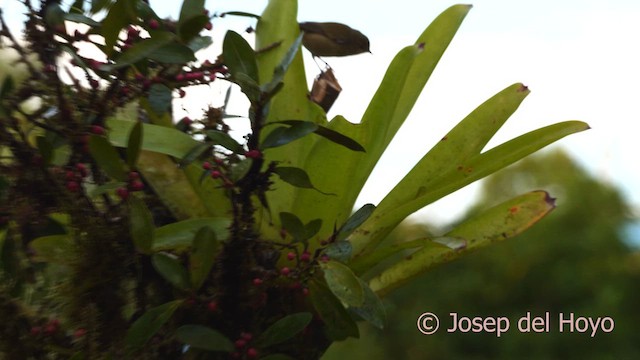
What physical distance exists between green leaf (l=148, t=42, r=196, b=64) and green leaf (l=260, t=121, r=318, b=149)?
83 mm

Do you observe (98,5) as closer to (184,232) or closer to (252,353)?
(184,232)

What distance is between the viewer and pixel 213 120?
66cm

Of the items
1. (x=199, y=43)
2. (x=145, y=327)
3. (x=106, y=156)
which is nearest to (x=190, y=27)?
(x=199, y=43)

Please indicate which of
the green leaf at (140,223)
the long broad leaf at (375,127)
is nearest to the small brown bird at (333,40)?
the long broad leaf at (375,127)

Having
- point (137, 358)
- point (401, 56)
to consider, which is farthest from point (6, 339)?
point (401, 56)

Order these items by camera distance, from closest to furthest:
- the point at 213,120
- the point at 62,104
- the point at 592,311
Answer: the point at 62,104, the point at 213,120, the point at 592,311

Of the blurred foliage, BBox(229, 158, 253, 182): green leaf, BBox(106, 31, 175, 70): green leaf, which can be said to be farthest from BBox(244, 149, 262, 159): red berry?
the blurred foliage

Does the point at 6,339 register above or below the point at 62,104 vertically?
below

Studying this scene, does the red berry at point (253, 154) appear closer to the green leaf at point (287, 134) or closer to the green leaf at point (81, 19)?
the green leaf at point (287, 134)

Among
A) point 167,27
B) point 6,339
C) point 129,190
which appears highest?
point 167,27

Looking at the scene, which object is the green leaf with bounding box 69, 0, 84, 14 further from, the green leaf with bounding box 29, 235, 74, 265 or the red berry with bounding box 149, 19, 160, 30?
the green leaf with bounding box 29, 235, 74, 265

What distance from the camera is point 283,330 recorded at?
0.60m

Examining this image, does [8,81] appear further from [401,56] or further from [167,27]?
[401,56]

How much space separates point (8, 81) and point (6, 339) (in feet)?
0.67
